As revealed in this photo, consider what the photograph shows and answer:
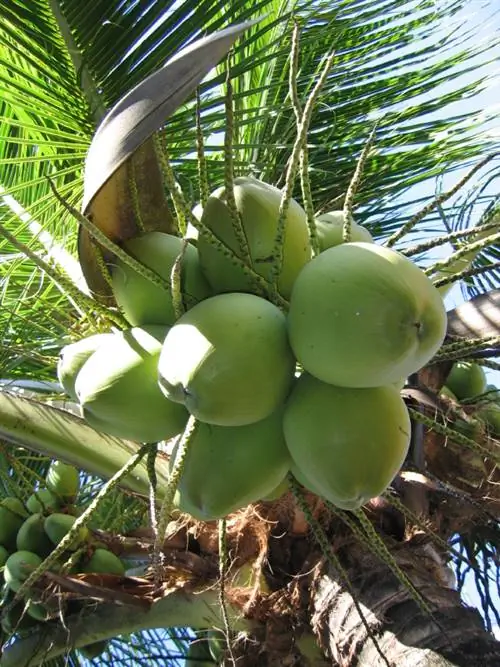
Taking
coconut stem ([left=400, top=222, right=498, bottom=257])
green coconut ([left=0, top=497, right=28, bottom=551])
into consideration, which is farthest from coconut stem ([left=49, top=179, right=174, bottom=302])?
green coconut ([left=0, top=497, right=28, bottom=551])

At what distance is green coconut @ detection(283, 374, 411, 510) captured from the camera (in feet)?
3.60

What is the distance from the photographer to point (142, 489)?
2.07 metres

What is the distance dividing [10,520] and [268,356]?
1584 mm

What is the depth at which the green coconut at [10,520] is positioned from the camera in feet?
7.87

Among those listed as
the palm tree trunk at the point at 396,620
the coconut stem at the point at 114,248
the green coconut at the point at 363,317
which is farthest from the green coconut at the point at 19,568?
the green coconut at the point at 363,317

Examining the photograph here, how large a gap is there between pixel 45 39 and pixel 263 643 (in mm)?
1623

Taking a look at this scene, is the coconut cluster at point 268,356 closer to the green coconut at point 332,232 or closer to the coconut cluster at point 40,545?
the green coconut at point 332,232

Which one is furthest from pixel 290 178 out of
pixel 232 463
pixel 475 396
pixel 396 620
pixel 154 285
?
pixel 475 396

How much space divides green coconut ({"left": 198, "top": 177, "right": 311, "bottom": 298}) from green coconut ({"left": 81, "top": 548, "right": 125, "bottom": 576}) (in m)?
1.13

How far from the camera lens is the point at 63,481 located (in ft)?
7.98

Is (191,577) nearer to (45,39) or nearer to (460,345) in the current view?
(460,345)

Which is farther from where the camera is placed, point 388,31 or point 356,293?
point 388,31

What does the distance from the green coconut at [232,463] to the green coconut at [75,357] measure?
0.88 feet

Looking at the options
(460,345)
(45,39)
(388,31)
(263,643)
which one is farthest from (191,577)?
(388,31)
